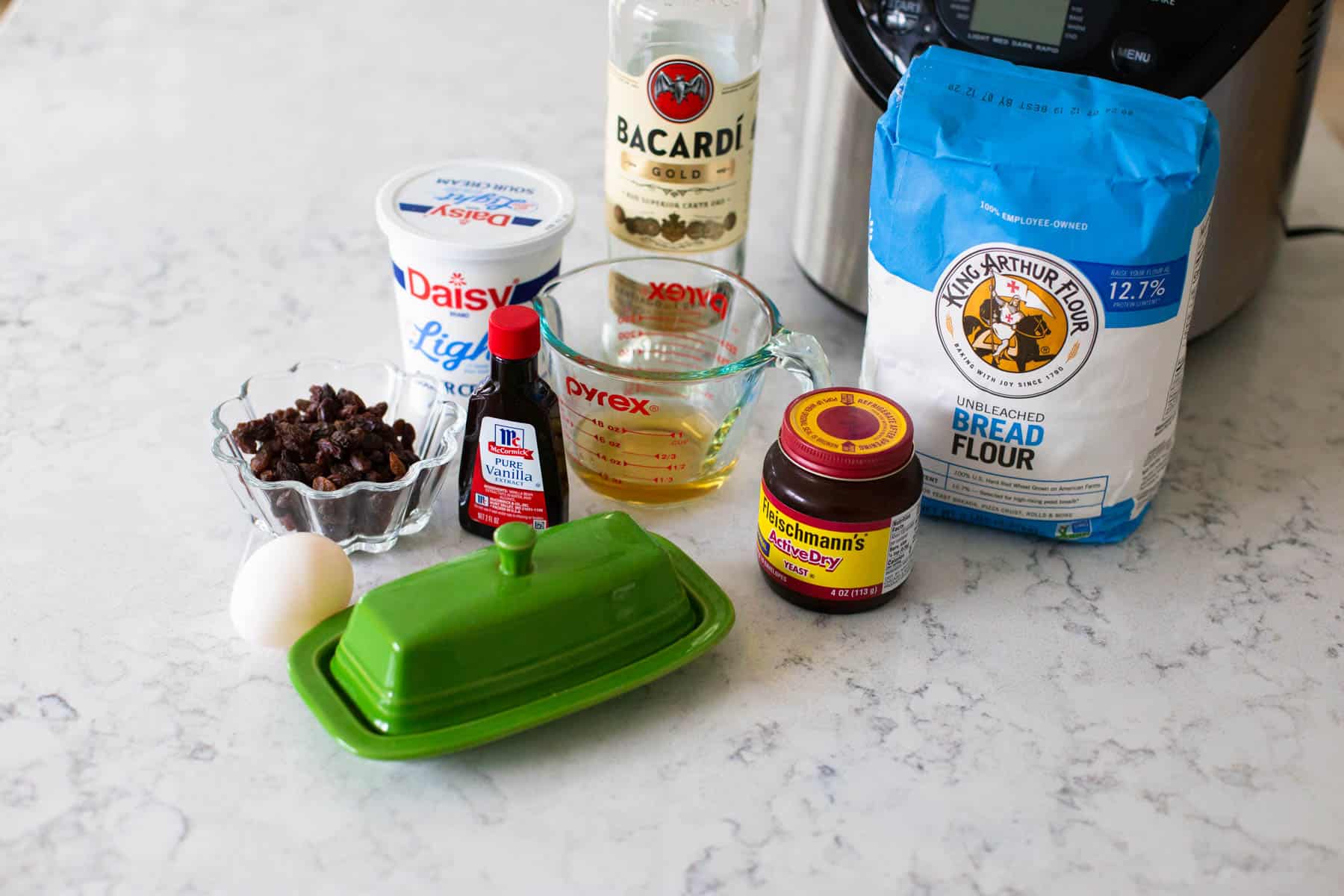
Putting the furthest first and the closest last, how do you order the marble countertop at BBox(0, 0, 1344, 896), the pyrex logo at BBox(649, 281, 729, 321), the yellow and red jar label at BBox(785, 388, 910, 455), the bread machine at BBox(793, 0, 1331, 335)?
the pyrex logo at BBox(649, 281, 729, 321) → the bread machine at BBox(793, 0, 1331, 335) → the yellow and red jar label at BBox(785, 388, 910, 455) → the marble countertop at BBox(0, 0, 1344, 896)

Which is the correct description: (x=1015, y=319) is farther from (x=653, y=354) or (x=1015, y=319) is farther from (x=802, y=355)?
(x=653, y=354)

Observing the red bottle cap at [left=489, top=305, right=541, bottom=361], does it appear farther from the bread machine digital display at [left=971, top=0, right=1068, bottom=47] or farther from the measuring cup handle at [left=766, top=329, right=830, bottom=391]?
the bread machine digital display at [left=971, top=0, right=1068, bottom=47]

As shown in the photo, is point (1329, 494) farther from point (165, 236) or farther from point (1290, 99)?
point (165, 236)

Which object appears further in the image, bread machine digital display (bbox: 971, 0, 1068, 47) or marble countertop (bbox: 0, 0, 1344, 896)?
bread machine digital display (bbox: 971, 0, 1068, 47)

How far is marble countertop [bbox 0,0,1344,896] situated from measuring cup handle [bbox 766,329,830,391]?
12cm

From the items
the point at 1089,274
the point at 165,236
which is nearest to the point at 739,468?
the point at 1089,274

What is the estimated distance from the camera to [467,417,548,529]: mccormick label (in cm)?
83

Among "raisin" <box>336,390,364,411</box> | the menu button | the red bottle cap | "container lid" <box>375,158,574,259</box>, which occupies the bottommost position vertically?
"raisin" <box>336,390,364,411</box>

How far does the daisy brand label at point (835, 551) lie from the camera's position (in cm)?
78

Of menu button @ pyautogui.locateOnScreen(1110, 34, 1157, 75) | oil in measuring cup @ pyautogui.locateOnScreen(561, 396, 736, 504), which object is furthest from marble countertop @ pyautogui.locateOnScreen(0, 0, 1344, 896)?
menu button @ pyautogui.locateOnScreen(1110, 34, 1157, 75)

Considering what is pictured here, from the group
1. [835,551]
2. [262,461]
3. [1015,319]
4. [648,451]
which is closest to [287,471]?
[262,461]

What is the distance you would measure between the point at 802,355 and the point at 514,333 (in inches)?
7.7

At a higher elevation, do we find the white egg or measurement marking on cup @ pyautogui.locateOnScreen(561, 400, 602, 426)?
measurement marking on cup @ pyautogui.locateOnScreen(561, 400, 602, 426)

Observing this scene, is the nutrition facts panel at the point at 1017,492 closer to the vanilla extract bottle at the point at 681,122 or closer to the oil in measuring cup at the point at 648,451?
the oil in measuring cup at the point at 648,451
